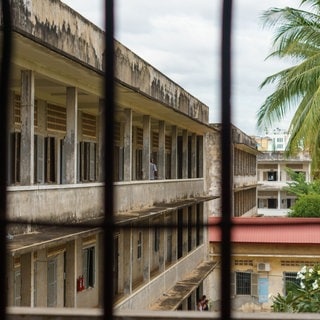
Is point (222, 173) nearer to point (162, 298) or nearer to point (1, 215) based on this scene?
point (1, 215)

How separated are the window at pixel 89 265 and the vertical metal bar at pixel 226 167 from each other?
34.4ft

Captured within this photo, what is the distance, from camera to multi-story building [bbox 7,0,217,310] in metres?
6.55

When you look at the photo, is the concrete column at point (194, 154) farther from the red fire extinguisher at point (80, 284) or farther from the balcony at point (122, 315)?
the balcony at point (122, 315)

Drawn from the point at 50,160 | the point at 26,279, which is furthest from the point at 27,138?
the point at 50,160

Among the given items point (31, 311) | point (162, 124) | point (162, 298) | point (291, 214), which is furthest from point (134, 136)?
point (31, 311)

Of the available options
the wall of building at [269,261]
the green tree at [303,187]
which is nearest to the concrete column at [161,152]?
the wall of building at [269,261]

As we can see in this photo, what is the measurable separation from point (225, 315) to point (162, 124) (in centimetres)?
1310

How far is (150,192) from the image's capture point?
12.1m

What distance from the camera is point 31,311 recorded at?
142cm

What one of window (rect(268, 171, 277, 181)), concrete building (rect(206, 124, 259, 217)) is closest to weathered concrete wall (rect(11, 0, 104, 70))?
concrete building (rect(206, 124, 259, 217))

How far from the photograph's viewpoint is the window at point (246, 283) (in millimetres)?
17188

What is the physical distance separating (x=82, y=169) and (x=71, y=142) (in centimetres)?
430

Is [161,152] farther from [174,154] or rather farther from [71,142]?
[71,142]

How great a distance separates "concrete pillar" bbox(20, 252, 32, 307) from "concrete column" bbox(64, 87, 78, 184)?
105 centimetres
